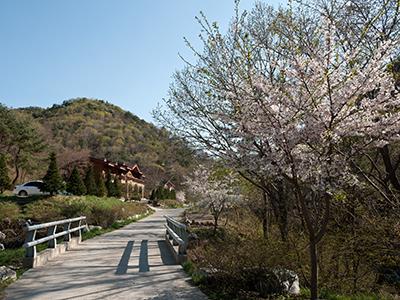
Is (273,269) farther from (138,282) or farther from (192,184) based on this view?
(192,184)

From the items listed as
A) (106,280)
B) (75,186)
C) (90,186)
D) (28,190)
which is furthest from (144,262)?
(90,186)

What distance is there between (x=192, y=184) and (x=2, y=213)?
13.0 meters

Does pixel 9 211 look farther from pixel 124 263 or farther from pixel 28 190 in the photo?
pixel 124 263

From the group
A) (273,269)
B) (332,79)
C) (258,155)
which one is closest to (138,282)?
(273,269)

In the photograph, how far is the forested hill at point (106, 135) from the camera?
93062 mm

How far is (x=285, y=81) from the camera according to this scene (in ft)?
20.0

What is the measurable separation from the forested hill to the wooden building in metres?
6.78

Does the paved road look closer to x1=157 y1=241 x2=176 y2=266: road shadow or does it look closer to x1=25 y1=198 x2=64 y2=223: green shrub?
x1=157 y1=241 x2=176 y2=266: road shadow

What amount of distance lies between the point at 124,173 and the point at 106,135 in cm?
4022

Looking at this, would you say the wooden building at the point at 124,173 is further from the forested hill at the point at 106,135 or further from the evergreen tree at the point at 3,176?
the evergreen tree at the point at 3,176

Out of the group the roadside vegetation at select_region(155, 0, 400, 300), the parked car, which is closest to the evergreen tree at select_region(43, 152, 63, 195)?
the parked car

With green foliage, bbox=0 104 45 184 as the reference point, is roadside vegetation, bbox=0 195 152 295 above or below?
below

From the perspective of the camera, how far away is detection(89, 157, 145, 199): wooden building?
65.0m

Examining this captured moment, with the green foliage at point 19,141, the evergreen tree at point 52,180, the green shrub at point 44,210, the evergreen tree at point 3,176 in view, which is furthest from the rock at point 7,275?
the green foliage at point 19,141
